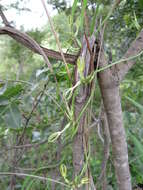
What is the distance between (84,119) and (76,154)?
0.06 meters

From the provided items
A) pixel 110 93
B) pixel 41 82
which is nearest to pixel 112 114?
pixel 110 93

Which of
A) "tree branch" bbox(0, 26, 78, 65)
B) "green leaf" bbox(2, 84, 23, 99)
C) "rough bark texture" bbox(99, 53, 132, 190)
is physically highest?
"tree branch" bbox(0, 26, 78, 65)

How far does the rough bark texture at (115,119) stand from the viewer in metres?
0.40

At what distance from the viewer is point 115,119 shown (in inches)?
16.3

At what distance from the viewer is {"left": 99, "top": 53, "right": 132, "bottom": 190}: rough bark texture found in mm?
396

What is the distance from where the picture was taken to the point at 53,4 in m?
0.75

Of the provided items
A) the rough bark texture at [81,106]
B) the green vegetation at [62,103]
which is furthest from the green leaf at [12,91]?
the rough bark texture at [81,106]

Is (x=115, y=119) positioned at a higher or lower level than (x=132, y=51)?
lower

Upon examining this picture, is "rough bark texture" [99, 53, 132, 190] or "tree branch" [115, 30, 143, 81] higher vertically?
"tree branch" [115, 30, 143, 81]

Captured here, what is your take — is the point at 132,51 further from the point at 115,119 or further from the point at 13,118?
the point at 13,118

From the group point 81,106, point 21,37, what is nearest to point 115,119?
point 81,106

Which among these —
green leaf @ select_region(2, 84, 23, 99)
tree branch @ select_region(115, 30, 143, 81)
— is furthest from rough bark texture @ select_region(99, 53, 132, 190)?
green leaf @ select_region(2, 84, 23, 99)

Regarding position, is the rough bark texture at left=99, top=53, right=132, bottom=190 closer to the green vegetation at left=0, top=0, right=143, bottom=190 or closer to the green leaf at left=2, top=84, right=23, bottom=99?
the green vegetation at left=0, top=0, right=143, bottom=190

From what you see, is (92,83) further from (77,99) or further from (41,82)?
(41,82)
